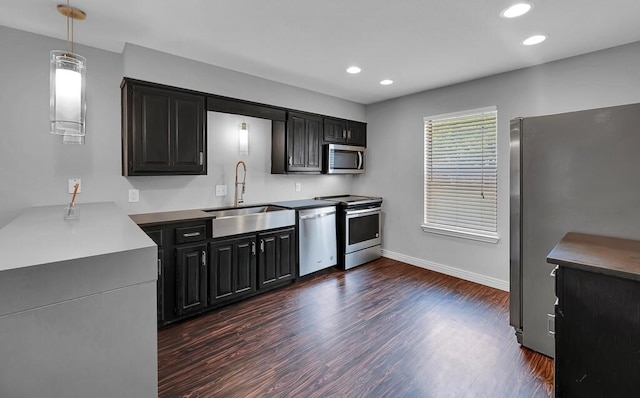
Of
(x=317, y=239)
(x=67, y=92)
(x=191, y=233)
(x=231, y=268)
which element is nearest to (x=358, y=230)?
(x=317, y=239)

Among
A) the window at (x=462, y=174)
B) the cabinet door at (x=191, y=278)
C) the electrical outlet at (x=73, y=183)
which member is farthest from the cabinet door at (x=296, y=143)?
the electrical outlet at (x=73, y=183)

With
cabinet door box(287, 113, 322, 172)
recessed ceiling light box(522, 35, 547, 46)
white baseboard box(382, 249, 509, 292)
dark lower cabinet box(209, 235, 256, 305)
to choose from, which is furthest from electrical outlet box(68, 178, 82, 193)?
recessed ceiling light box(522, 35, 547, 46)

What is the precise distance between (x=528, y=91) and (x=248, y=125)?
3.31 m

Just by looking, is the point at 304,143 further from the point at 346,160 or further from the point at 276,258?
the point at 276,258

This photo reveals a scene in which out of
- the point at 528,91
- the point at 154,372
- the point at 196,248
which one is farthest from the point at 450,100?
the point at 154,372

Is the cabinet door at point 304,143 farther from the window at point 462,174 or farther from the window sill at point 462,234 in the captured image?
the window sill at point 462,234

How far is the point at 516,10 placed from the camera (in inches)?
85.7

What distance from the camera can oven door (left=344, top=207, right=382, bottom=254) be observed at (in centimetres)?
433

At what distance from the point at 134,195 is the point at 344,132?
3038 mm

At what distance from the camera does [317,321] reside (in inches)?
111

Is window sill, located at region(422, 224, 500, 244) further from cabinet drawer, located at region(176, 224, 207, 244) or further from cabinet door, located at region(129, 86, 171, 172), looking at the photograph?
cabinet door, located at region(129, 86, 171, 172)

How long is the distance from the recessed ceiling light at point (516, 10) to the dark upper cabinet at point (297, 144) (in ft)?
8.32

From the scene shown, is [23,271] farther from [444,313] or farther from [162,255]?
[444,313]

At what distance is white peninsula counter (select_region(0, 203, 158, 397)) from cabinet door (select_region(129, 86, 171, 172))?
6.02 ft
